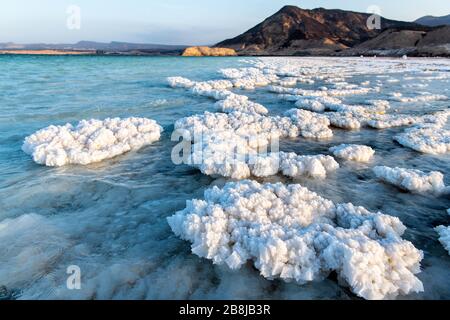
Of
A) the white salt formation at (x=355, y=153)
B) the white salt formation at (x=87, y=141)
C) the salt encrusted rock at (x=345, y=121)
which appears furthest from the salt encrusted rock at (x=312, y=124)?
the white salt formation at (x=87, y=141)

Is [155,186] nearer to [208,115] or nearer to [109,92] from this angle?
[208,115]

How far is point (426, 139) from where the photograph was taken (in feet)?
28.2

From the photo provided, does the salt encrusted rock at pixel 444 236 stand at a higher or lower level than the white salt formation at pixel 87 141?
lower

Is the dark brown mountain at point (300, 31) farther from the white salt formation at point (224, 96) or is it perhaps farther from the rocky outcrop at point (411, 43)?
the white salt formation at point (224, 96)

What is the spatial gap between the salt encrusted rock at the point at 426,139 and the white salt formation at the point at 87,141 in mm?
6942

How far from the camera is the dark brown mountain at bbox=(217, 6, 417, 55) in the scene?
154375 mm

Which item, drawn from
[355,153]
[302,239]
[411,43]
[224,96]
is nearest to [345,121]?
[355,153]

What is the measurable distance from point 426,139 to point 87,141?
8.87 metres

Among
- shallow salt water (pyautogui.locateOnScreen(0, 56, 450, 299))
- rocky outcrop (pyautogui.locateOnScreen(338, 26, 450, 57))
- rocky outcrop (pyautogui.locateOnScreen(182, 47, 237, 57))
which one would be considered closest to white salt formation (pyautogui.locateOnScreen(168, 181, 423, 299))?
shallow salt water (pyautogui.locateOnScreen(0, 56, 450, 299))

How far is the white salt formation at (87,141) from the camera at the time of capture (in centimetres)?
734

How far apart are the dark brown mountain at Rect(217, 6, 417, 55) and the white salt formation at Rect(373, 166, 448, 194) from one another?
481 feet

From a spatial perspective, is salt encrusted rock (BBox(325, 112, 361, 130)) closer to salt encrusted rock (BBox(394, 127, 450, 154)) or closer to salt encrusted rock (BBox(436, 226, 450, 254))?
salt encrusted rock (BBox(394, 127, 450, 154))

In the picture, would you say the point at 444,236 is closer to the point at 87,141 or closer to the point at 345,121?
the point at 345,121
